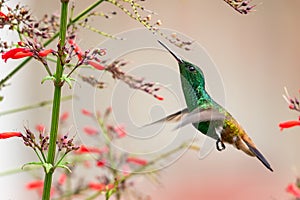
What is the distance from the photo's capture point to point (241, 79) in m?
5.88

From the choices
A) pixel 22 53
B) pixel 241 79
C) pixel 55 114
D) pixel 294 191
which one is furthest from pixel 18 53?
pixel 241 79

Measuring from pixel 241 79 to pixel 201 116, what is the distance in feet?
16.3

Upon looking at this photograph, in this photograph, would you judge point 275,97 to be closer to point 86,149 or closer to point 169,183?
point 169,183

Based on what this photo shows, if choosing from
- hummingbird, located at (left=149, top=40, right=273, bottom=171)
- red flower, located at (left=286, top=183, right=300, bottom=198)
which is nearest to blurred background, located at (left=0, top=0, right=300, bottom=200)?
red flower, located at (left=286, top=183, right=300, bottom=198)

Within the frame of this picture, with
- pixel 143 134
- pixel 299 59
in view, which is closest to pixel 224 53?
pixel 299 59

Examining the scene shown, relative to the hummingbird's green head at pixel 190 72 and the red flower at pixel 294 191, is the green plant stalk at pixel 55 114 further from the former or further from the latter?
the red flower at pixel 294 191

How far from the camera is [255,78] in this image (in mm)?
5918

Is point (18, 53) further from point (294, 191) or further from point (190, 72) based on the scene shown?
point (294, 191)

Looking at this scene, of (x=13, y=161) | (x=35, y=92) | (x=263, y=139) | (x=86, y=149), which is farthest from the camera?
(x=263, y=139)

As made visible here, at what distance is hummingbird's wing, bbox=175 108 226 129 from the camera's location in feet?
3.03

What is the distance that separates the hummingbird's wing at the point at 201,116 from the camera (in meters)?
0.92

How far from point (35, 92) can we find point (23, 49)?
4.30 meters

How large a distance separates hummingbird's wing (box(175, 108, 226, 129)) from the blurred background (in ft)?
13.4

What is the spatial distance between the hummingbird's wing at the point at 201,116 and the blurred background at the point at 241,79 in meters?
4.07
